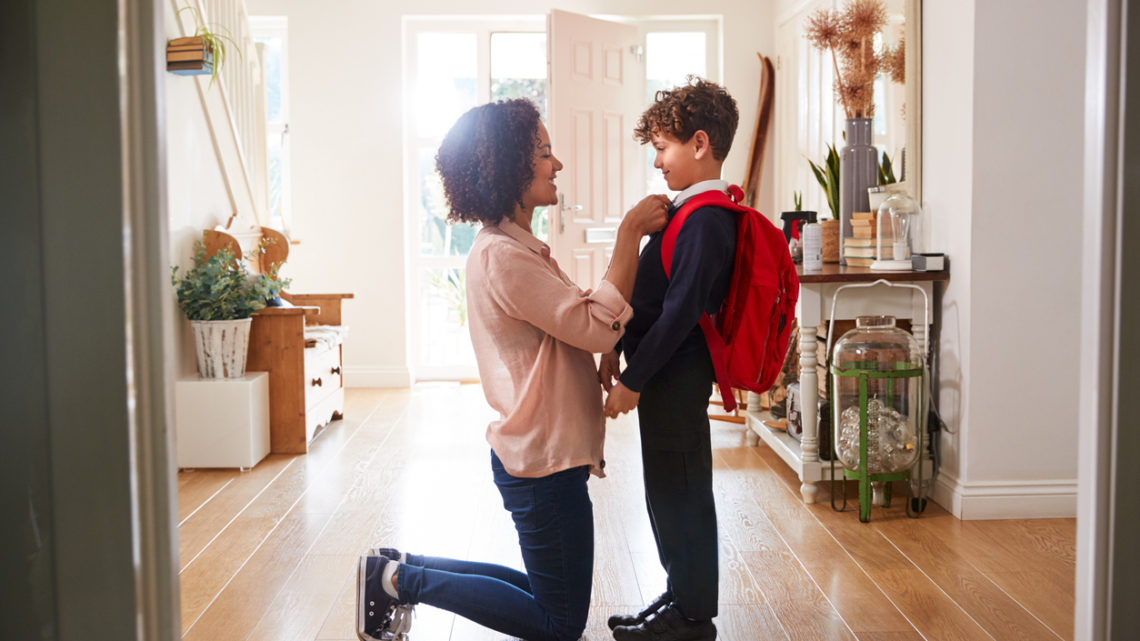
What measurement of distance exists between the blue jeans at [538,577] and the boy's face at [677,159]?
65cm

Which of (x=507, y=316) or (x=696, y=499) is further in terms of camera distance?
(x=696, y=499)

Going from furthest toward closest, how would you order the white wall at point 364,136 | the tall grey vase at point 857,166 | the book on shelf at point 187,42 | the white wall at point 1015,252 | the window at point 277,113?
the window at point 277,113 → the white wall at point 364,136 → the book on shelf at point 187,42 → the tall grey vase at point 857,166 → the white wall at point 1015,252

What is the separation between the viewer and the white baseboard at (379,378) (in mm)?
6262

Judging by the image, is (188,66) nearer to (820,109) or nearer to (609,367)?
(609,367)

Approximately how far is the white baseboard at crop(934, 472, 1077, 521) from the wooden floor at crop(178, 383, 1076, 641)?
6 cm

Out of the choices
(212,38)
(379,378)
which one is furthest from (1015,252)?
(379,378)

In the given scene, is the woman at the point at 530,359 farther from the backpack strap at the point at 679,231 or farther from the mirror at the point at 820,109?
the mirror at the point at 820,109

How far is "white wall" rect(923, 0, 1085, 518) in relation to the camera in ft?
9.91

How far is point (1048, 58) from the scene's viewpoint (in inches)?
119

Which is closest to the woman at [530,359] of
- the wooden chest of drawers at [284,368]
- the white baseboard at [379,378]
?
the wooden chest of drawers at [284,368]

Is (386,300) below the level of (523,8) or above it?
below

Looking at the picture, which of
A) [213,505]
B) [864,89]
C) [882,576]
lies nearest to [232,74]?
[213,505]

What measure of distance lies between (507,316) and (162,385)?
2.80 ft

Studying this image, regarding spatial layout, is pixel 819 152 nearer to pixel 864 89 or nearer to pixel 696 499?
pixel 864 89
